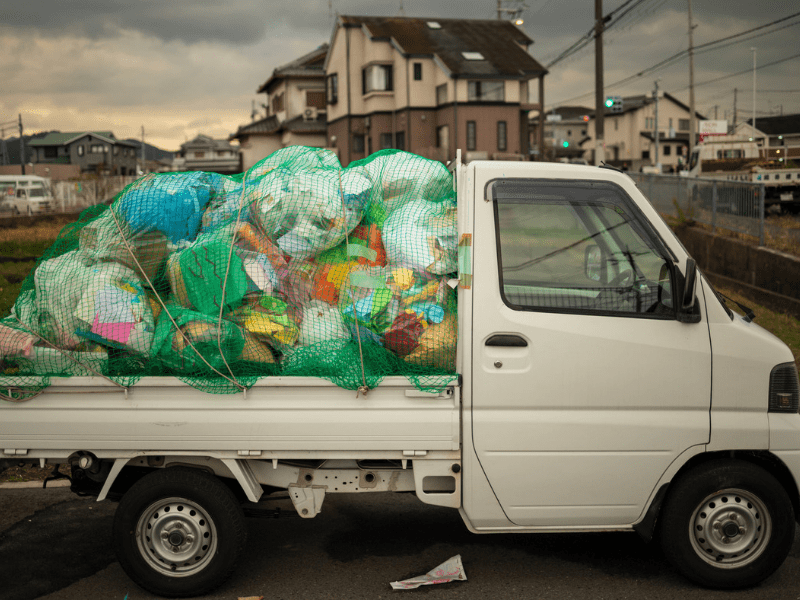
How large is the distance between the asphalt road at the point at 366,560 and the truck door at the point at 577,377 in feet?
1.56

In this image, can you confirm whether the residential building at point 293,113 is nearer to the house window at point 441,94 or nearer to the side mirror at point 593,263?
the house window at point 441,94

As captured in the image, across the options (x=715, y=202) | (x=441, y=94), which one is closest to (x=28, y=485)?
(x=715, y=202)

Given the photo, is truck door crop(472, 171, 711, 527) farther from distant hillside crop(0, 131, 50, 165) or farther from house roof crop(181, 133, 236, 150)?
distant hillside crop(0, 131, 50, 165)

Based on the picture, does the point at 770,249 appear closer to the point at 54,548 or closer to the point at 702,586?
the point at 702,586

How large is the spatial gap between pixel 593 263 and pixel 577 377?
77 centimetres

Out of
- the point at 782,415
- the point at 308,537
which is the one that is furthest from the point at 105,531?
the point at 782,415

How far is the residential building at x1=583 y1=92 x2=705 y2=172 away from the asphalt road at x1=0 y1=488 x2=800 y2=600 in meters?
82.3

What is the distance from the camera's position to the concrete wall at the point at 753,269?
10.7 m

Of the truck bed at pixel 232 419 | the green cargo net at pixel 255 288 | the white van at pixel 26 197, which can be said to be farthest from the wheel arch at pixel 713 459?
the white van at pixel 26 197

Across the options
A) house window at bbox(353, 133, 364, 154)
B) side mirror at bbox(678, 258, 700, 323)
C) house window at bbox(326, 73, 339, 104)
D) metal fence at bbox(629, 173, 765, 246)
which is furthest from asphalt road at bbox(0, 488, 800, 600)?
house window at bbox(326, 73, 339, 104)

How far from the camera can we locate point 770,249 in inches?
451

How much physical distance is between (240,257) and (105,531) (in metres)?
2.14

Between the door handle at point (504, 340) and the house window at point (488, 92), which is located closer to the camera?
the door handle at point (504, 340)

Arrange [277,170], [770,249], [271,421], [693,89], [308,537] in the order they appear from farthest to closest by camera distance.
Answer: [693,89] < [770,249] < [308,537] < [277,170] < [271,421]
